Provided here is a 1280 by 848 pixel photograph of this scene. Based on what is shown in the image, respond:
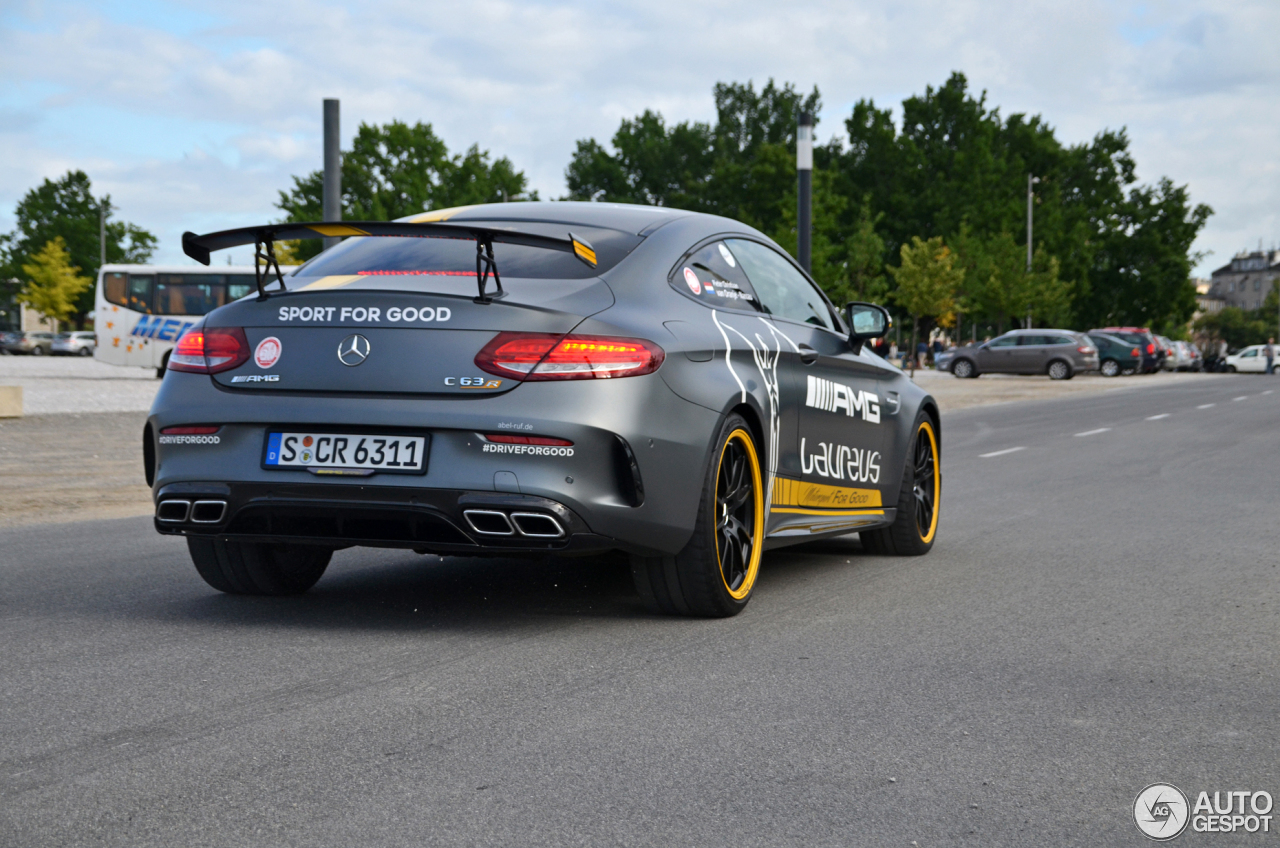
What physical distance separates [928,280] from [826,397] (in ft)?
218

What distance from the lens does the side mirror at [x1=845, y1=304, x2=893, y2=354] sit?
7051 millimetres

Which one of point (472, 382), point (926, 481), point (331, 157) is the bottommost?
point (926, 481)

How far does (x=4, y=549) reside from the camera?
7.68 metres

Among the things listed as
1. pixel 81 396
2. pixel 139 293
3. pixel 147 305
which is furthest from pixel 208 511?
pixel 139 293

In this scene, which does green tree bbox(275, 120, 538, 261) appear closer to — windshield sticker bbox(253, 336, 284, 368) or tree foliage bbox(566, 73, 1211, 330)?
tree foliage bbox(566, 73, 1211, 330)

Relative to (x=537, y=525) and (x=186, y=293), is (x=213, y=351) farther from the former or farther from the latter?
(x=186, y=293)

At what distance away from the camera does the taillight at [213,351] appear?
206 inches

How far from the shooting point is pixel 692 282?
569 centimetres

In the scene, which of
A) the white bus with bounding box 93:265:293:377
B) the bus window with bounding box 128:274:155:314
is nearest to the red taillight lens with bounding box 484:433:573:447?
the white bus with bounding box 93:265:293:377

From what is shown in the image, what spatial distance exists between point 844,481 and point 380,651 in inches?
104

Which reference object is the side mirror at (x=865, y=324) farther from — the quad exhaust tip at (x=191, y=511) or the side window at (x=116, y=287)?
the side window at (x=116, y=287)

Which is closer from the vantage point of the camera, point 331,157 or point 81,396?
point 331,157

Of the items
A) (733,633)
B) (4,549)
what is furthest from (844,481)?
(4,549)

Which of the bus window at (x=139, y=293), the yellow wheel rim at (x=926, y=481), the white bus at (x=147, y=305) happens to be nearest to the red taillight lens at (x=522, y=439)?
the yellow wheel rim at (x=926, y=481)
